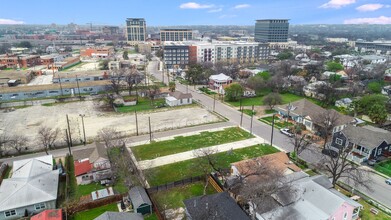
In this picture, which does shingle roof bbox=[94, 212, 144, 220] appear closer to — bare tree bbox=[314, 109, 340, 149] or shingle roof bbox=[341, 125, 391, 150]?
bare tree bbox=[314, 109, 340, 149]

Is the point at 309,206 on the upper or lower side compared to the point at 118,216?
upper

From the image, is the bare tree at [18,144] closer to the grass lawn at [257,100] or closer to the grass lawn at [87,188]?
the grass lawn at [87,188]

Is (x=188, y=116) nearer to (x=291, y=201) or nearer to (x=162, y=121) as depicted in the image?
(x=162, y=121)

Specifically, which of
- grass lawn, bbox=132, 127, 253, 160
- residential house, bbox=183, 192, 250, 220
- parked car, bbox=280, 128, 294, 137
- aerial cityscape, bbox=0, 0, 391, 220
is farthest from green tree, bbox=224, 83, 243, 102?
residential house, bbox=183, 192, 250, 220

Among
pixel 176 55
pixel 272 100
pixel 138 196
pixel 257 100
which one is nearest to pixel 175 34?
pixel 176 55

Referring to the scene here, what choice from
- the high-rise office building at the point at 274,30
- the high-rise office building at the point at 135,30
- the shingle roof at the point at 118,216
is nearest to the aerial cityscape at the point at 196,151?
the shingle roof at the point at 118,216

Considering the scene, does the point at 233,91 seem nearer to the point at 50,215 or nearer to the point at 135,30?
the point at 50,215

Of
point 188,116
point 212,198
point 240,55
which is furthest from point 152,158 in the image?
point 240,55
